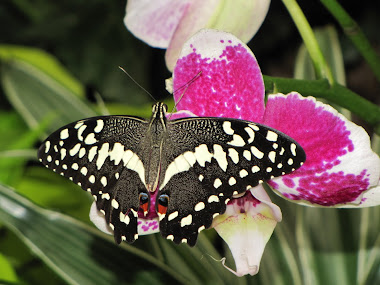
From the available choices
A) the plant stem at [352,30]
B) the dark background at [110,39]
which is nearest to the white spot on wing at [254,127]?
the plant stem at [352,30]

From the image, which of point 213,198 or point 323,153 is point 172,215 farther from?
point 323,153

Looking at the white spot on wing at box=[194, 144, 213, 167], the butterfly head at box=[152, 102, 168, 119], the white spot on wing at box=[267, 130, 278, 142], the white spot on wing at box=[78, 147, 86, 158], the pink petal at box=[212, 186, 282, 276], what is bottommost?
the pink petal at box=[212, 186, 282, 276]

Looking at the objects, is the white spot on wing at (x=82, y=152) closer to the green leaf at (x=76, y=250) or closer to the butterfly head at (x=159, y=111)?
the butterfly head at (x=159, y=111)

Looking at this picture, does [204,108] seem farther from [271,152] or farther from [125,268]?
[125,268]

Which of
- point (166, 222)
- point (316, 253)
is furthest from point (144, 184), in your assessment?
point (316, 253)

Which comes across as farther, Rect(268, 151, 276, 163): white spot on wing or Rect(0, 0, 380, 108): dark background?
Rect(0, 0, 380, 108): dark background

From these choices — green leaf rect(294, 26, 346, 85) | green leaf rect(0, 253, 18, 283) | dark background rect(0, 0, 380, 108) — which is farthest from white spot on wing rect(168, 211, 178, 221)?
dark background rect(0, 0, 380, 108)

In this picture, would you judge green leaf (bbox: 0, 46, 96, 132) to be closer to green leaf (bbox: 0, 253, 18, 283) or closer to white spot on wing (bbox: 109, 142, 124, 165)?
green leaf (bbox: 0, 253, 18, 283)
